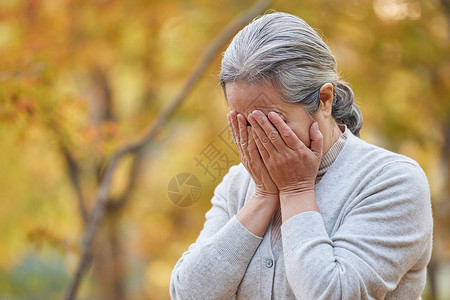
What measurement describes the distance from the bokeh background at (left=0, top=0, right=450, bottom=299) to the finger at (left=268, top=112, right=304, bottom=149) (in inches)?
81.5

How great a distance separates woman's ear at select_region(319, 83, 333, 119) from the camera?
1.65 metres

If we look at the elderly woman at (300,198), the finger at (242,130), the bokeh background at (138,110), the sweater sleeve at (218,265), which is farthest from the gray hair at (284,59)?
the bokeh background at (138,110)

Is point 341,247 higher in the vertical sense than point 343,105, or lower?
lower

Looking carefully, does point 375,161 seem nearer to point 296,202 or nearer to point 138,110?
point 296,202


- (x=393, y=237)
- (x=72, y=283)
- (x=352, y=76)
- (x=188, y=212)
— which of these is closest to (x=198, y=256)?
(x=393, y=237)

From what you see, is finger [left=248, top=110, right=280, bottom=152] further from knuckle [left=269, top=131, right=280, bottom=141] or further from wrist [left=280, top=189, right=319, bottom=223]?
wrist [left=280, top=189, right=319, bottom=223]

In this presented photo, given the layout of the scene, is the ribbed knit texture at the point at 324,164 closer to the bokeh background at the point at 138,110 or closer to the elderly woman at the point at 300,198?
the elderly woman at the point at 300,198

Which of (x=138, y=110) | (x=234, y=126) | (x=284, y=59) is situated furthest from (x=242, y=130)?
(x=138, y=110)

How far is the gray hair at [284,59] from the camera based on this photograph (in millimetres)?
1592

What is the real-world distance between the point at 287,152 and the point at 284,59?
266 millimetres

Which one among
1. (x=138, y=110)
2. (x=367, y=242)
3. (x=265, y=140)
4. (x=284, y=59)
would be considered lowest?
(x=367, y=242)

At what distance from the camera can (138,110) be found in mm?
8211

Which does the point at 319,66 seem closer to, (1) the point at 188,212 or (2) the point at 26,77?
(2) the point at 26,77

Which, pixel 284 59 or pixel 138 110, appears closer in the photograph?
pixel 284 59
